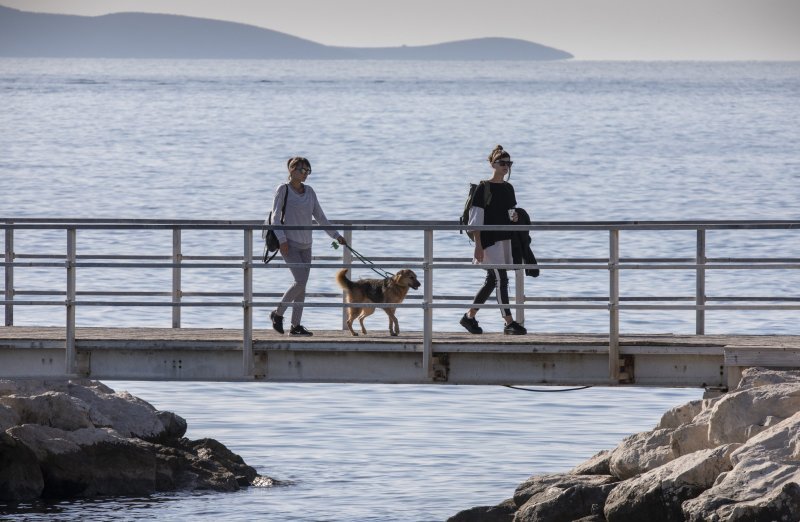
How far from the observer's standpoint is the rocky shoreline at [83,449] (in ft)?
51.4

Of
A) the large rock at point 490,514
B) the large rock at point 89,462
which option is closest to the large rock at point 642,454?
the large rock at point 490,514

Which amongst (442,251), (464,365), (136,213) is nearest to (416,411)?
(464,365)

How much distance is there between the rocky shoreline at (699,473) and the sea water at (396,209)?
2708 mm

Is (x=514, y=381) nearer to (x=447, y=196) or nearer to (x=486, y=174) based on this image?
(x=447, y=196)

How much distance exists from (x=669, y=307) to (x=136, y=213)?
138 ft

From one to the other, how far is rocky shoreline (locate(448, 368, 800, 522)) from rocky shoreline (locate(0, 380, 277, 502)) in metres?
3.20

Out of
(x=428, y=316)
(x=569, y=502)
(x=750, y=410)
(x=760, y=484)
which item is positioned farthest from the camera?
(x=428, y=316)

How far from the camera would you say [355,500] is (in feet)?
55.8

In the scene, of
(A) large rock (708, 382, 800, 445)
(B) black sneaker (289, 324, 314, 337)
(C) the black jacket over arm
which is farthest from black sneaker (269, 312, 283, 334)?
(A) large rock (708, 382, 800, 445)

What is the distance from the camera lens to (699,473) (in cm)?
1255

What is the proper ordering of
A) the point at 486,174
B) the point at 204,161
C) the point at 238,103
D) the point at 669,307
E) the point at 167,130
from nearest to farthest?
1. the point at 669,307
2. the point at 486,174
3. the point at 204,161
4. the point at 167,130
5. the point at 238,103

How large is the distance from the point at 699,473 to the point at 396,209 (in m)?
42.0

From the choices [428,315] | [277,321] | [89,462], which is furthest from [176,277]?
[428,315]

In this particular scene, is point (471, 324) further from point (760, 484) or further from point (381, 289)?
point (760, 484)
